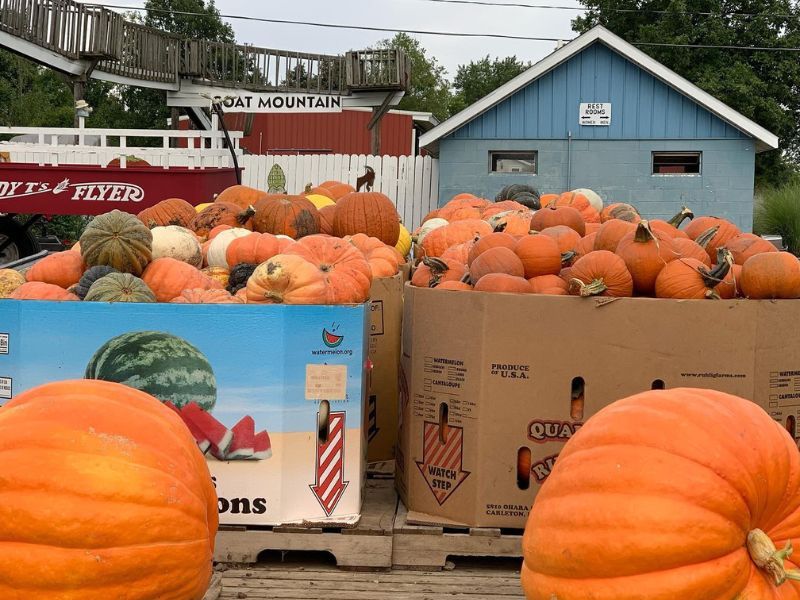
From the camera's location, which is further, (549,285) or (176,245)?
(176,245)

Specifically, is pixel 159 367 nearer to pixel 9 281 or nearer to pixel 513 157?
pixel 9 281

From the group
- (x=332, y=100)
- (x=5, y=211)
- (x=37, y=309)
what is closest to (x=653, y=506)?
(x=37, y=309)

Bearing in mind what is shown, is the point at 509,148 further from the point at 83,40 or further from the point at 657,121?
the point at 83,40

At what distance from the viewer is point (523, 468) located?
4.00 meters

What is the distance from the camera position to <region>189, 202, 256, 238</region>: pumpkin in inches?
239

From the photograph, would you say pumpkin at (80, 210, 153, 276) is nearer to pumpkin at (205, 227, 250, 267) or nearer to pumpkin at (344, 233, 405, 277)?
pumpkin at (205, 227, 250, 267)

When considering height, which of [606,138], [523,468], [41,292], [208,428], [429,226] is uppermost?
[606,138]

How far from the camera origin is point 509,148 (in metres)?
17.6

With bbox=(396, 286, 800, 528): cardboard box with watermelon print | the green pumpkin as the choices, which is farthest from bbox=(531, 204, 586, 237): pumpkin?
the green pumpkin

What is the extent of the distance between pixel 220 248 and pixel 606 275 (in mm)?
2222

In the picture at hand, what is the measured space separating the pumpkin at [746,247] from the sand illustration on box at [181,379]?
233 centimetres

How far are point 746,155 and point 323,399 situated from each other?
1503 centimetres

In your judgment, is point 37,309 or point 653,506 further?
point 37,309

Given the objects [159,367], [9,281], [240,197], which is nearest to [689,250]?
[159,367]
